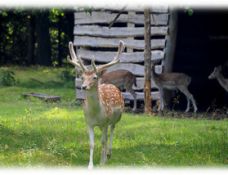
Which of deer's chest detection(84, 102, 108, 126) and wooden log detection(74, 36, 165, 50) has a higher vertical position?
wooden log detection(74, 36, 165, 50)

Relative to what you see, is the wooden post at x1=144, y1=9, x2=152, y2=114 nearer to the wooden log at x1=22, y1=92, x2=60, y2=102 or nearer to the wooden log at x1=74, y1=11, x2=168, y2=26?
the wooden log at x1=74, y1=11, x2=168, y2=26

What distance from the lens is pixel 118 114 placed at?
9234 millimetres

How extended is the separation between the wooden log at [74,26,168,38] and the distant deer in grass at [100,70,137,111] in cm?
86

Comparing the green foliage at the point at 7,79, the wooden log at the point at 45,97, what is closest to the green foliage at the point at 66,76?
the green foliage at the point at 7,79

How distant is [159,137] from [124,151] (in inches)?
48.3

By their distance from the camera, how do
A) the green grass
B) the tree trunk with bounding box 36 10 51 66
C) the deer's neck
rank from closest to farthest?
1. the green grass
2. the deer's neck
3. the tree trunk with bounding box 36 10 51 66

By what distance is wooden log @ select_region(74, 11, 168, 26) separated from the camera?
15.6m

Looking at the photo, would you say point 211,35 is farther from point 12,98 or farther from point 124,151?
point 124,151

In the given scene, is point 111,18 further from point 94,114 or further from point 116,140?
point 94,114

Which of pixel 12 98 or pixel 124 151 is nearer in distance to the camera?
pixel 124 151

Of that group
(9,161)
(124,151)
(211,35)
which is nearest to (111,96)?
(124,151)

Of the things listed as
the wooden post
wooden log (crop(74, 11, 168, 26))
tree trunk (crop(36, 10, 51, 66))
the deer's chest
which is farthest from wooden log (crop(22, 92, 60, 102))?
tree trunk (crop(36, 10, 51, 66))

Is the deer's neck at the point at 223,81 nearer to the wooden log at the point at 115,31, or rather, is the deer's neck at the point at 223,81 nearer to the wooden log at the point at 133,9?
the wooden log at the point at 115,31

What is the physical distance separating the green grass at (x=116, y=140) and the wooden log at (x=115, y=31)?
2.57 m
